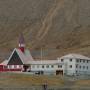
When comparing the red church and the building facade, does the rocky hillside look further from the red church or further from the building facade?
the red church

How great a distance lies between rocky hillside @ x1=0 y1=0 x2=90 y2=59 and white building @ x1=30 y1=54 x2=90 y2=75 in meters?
32.9

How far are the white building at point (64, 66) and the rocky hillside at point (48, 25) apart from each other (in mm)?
32914

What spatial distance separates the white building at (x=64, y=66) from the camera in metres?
86.7

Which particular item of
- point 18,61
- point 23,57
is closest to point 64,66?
point 23,57

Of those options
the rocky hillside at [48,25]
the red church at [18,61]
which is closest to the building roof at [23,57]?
the red church at [18,61]

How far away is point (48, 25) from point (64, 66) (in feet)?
214

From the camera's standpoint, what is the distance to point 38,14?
164 metres

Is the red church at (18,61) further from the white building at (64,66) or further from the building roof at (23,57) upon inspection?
the white building at (64,66)

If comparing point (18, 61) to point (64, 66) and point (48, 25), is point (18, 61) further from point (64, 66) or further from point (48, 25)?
point (48, 25)

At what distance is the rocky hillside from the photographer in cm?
13750

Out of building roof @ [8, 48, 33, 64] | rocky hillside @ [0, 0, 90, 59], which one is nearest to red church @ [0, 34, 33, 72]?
building roof @ [8, 48, 33, 64]

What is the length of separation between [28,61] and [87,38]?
50.1 metres

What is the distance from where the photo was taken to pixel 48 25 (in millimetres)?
151500

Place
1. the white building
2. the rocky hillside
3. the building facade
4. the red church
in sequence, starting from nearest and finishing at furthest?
the white building, the building facade, the red church, the rocky hillside
